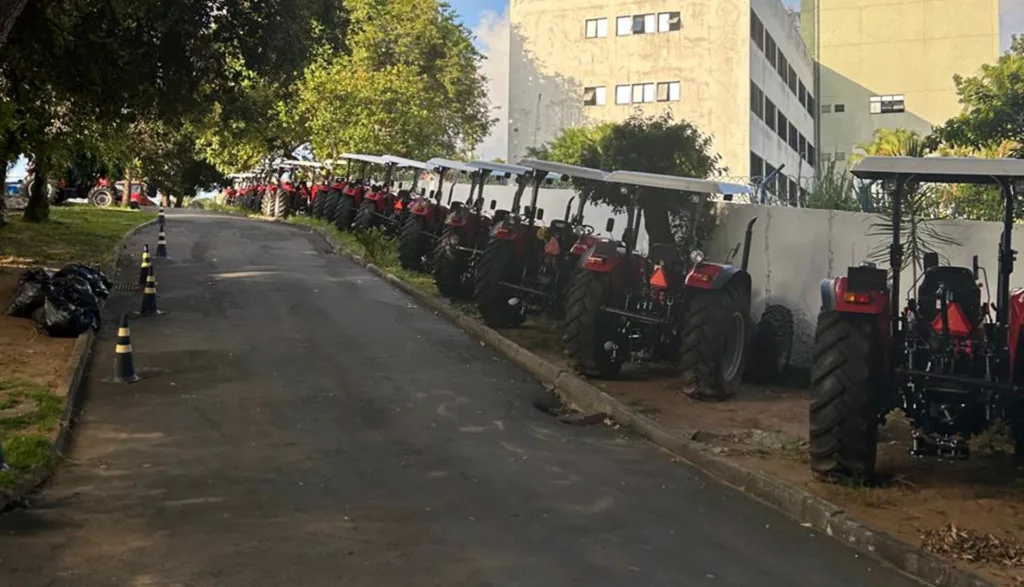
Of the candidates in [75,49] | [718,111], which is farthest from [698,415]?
[718,111]

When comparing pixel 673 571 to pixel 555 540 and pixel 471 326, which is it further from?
pixel 471 326

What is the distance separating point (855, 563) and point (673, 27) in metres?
41.6

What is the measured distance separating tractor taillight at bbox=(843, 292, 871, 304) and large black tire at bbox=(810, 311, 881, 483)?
0.11m

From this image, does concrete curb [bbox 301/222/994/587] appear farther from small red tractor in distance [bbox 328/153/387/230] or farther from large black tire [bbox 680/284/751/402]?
small red tractor in distance [bbox 328/153/387/230]

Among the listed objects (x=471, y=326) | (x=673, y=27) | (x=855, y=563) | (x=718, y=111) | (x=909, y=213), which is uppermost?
(x=673, y=27)

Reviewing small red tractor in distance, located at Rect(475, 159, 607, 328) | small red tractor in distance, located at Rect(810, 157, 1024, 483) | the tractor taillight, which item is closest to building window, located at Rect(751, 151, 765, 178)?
small red tractor in distance, located at Rect(475, 159, 607, 328)

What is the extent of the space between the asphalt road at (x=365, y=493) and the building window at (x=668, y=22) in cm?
3582

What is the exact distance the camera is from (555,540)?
5641mm

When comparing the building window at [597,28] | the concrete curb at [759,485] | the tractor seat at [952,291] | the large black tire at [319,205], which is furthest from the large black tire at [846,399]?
the building window at [597,28]

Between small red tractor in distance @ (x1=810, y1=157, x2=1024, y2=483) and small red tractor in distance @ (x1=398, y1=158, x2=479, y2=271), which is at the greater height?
small red tractor in distance @ (x1=398, y1=158, x2=479, y2=271)

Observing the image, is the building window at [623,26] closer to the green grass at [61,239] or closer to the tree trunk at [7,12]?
the green grass at [61,239]

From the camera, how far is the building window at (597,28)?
46.6 metres

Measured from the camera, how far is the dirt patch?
5.57 meters

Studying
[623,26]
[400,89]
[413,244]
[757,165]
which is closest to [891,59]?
[757,165]
